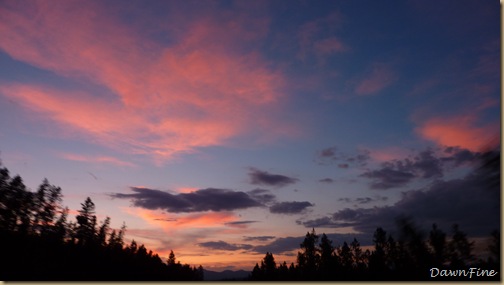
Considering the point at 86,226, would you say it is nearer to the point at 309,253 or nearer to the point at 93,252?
the point at 93,252

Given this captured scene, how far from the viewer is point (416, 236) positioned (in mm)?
26547

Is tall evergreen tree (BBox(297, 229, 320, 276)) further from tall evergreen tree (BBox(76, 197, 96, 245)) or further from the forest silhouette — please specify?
tall evergreen tree (BBox(76, 197, 96, 245))

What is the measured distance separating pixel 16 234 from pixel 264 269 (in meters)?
Result: 92.3

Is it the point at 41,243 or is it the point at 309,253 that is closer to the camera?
the point at 41,243

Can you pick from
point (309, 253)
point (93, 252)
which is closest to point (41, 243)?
point (93, 252)

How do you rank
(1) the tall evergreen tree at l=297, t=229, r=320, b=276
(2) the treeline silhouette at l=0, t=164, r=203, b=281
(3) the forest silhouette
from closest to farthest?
1. (3) the forest silhouette
2. (2) the treeline silhouette at l=0, t=164, r=203, b=281
3. (1) the tall evergreen tree at l=297, t=229, r=320, b=276

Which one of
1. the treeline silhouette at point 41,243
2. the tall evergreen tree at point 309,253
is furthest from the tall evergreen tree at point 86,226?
the tall evergreen tree at point 309,253

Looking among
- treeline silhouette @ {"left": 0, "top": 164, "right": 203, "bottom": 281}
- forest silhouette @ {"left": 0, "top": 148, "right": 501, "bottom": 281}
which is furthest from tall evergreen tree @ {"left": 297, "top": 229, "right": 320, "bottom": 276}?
treeline silhouette @ {"left": 0, "top": 164, "right": 203, "bottom": 281}

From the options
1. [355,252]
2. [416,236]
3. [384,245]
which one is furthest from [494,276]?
[355,252]

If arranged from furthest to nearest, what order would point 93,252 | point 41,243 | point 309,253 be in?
point 309,253 → point 93,252 → point 41,243

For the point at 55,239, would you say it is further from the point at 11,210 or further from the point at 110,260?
the point at 110,260

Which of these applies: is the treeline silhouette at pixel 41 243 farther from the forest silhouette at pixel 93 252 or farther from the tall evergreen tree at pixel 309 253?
the tall evergreen tree at pixel 309 253

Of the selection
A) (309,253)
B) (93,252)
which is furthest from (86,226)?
(309,253)

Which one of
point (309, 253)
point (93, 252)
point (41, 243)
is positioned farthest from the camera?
point (309, 253)
